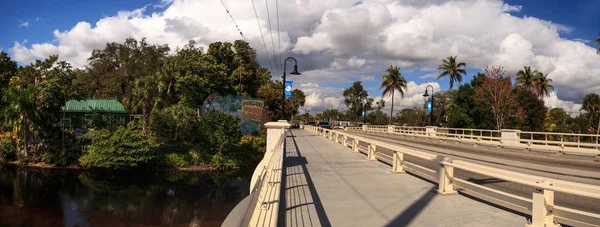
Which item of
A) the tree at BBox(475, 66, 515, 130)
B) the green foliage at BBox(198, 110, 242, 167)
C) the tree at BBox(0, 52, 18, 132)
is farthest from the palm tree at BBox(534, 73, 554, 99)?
the tree at BBox(0, 52, 18, 132)

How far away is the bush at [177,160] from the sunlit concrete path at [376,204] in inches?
1174

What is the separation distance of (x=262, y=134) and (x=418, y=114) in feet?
206

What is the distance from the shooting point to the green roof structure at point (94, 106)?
43844 millimetres

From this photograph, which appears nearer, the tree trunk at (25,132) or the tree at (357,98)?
the tree trunk at (25,132)

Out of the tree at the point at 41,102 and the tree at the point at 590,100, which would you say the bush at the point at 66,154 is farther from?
the tree at the point at 590,100

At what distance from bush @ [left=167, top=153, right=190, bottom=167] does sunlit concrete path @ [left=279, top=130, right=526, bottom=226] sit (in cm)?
2983

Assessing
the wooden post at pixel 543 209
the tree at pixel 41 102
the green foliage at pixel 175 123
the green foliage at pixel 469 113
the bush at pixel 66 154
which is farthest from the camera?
the green foliage at pixel 469 113

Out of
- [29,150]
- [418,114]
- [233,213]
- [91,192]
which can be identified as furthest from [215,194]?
[418,114]

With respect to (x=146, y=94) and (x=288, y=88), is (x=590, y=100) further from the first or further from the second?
(x=146, y=94)

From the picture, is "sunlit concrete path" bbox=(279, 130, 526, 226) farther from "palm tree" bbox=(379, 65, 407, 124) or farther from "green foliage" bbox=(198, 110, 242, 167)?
"palm tree" bbox=(379, 65, 407, 124)

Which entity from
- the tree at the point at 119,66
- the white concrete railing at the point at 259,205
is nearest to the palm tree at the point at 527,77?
the tree at the point at 119,66

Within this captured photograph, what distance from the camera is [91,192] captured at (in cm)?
3172

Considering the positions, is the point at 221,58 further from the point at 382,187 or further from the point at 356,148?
the point at 382,187

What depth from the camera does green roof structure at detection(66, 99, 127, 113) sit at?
43844 millimetres
